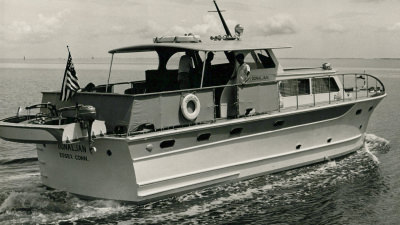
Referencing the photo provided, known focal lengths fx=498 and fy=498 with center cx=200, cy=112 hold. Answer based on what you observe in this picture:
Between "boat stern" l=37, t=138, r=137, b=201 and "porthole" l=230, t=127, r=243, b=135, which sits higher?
"porthole" l=230, t=127, r=243, b=135

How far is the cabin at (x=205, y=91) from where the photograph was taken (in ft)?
32.2

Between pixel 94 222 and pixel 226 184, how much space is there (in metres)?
3.24

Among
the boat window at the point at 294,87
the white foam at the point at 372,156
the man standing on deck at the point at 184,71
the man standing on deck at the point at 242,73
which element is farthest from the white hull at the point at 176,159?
the white foam at the point at 372,156

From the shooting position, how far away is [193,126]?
1027 cm

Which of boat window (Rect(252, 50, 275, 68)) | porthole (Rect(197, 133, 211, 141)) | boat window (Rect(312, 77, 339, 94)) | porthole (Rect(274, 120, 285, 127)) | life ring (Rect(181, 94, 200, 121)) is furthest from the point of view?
boat window (Rect(312, 77, 339, 94))

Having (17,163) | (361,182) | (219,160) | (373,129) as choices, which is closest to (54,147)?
(219,160)

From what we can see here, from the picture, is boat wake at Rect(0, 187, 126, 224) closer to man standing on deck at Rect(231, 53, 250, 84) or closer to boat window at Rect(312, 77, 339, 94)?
man standing on deck at Rect(231, 53, 250, 84)

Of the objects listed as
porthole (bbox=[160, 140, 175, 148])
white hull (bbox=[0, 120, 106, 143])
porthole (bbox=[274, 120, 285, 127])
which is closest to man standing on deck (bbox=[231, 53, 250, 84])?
porthole (bbox=[274, 120, 285, 127])

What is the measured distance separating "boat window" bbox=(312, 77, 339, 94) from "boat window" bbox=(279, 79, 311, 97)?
251 mm

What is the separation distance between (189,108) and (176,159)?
3.58 ft

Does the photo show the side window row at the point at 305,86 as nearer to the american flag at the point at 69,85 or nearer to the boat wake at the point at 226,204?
the boat wake at the point at 226,204

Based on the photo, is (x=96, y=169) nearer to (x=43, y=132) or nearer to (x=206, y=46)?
(x=43, y=132)

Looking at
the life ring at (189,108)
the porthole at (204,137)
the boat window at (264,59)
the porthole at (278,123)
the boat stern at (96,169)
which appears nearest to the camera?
the boat stern at (96,169)

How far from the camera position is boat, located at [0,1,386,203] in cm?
962
